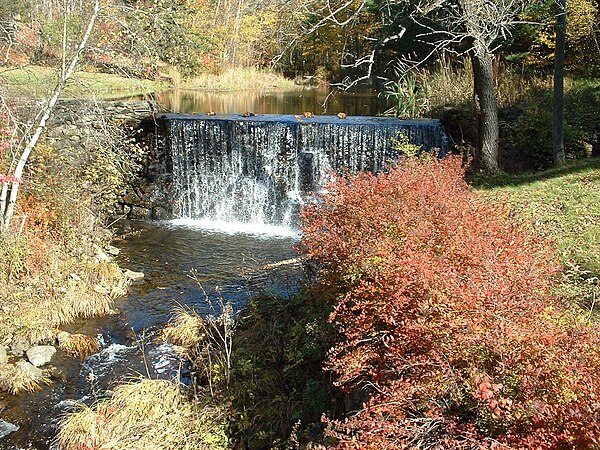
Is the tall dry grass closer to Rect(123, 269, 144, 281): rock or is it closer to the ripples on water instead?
the ripples on water

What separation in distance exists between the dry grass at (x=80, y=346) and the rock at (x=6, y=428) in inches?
48.3

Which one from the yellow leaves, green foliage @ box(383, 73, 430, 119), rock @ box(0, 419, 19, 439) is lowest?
rock @ box(0, 419, 19, 439)

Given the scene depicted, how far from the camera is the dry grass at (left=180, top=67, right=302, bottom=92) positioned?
24281 mm

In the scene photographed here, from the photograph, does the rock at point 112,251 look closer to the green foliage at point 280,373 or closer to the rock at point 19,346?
the rock at point 19,346

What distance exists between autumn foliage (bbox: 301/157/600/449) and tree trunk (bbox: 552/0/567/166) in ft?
18.5

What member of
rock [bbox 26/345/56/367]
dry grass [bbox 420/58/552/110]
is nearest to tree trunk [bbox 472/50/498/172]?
dry grass [bbox 420/58/552/110]

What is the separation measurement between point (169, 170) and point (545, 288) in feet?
32.7

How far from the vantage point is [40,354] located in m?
6.01

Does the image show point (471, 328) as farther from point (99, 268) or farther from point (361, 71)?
point (361, 71)

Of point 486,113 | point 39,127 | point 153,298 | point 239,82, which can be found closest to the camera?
point 39,127

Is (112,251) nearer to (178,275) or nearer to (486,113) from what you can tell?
(178,275)

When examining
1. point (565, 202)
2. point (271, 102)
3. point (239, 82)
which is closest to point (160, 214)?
point (565, 202)

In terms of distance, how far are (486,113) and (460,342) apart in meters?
7.61

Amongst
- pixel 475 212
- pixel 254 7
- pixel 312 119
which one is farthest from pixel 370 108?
pixel 475 212
